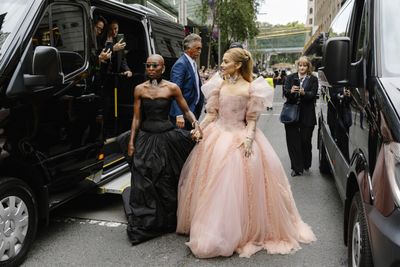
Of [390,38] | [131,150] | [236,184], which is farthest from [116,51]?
[390,38]

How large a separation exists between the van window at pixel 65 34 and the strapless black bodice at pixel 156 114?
2.60 ft

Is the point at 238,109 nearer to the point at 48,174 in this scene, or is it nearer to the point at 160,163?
the point at 160,163

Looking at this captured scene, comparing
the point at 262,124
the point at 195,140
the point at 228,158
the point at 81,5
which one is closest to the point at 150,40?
the point at 81,5

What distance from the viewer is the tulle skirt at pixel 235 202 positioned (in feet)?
12.9

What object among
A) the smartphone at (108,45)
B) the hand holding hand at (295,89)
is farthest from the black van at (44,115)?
the hand holding hand at (295,89)

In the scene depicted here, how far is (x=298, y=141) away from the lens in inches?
270

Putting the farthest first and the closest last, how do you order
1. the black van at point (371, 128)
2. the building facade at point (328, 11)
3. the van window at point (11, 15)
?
the building facade at point (328, 11)
the van window at point (11, 15)
the black van at point (371, 128)

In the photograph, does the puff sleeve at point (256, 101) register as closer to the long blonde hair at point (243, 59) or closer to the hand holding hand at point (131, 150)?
the long blonde hair at point (243, 59)

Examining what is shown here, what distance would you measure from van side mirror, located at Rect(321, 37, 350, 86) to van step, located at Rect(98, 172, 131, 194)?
259cm

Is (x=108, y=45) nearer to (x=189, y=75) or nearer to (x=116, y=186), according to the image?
(x=189, y=75)

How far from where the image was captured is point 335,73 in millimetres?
3371

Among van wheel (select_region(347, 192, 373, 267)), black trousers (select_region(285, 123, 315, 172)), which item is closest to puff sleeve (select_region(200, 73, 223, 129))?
van wheel (select_region(347, 192, 373, 267))

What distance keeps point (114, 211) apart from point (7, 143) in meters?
1.97

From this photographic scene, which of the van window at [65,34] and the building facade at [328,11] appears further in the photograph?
the building facade at [328,11]
